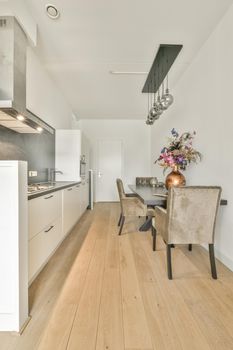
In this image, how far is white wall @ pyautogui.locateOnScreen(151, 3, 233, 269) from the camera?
7.37 ft

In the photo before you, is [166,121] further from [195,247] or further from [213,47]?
[195,247]

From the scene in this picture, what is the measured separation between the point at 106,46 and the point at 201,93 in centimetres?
148

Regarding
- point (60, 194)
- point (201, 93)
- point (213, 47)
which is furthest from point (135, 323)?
point (213, 47)

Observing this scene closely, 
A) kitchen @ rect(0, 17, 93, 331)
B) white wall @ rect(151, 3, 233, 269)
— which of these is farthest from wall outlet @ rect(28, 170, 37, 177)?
white wall @ rect(151, 3, 233, 269)

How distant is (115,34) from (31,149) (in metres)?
1.90

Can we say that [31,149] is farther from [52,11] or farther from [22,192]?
[22,192]

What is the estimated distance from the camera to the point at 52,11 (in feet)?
7.25

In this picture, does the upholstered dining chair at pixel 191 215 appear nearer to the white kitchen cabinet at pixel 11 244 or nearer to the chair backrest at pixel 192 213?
the chair backrest at pixel 192 213

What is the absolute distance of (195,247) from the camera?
9.41 feet

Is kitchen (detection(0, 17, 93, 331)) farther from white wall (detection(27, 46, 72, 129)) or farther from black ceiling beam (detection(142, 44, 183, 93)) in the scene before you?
black ceiling beam (detection(142, 44, 183, 93))

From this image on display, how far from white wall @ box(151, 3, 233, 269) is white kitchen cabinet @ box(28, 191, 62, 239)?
6.31 feet

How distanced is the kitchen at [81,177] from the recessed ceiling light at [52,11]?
0.5 inches

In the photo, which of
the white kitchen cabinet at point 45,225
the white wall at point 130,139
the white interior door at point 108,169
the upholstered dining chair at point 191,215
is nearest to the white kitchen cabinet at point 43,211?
the white kitchen cabinet at point 45,225

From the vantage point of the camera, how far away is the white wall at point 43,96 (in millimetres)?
2953
